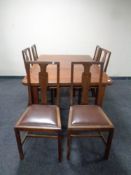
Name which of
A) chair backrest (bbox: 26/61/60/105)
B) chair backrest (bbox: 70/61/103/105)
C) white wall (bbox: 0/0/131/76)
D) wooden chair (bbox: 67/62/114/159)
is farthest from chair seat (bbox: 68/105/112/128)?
white wall (bbox: 0/0/131/76)

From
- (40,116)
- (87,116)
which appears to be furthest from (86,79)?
(40,116)

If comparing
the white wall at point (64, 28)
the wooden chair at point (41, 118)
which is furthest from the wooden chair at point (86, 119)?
the white wall at point (64, 28)

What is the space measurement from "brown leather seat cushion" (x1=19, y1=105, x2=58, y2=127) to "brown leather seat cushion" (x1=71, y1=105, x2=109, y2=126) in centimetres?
21

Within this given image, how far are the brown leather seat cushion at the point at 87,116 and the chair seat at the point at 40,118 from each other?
0.20 m

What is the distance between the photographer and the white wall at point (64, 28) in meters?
3.44

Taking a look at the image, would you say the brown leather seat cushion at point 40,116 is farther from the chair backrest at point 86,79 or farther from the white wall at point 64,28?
the white wall at point 64,28

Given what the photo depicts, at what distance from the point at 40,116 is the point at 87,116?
1.59 feet

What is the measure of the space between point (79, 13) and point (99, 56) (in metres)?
1.36

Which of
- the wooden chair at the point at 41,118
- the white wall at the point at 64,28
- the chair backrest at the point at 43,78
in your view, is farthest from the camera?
the white wall at the point at 64,28

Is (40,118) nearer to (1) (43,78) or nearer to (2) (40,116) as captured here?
(2) (40,116)

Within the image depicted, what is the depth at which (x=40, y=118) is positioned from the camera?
155 cm

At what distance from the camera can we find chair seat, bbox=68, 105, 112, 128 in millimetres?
1502

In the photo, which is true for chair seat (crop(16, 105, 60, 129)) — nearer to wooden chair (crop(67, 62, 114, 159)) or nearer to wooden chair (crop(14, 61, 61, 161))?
wooden chair (crop(14, 61, 61, 161))

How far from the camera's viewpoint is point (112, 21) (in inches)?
142
